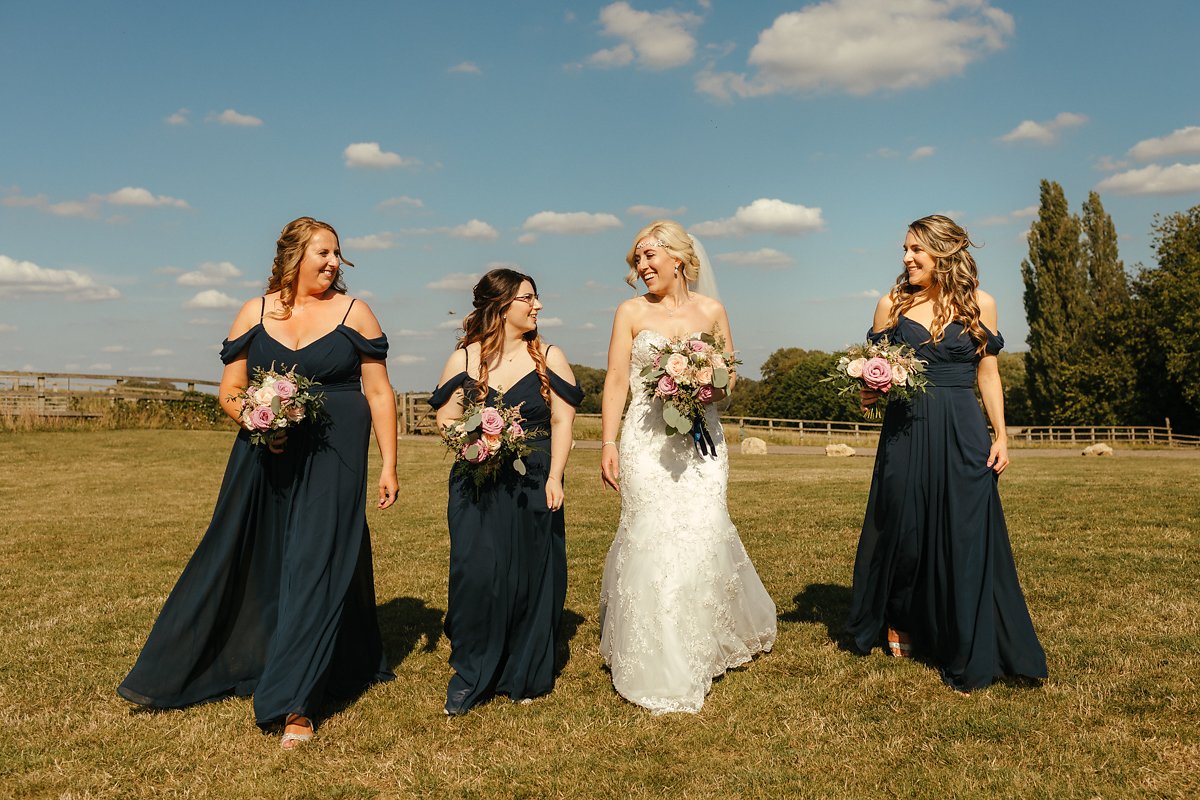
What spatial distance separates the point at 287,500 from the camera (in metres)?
5.85

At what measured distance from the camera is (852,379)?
6.42 m

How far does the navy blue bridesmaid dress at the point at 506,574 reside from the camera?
19.4ft

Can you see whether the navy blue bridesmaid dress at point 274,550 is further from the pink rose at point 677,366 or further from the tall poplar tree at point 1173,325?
the tall poplar tree at point 1173,325

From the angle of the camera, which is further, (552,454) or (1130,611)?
(1130,611)

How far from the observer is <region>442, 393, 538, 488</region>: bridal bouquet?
571cm

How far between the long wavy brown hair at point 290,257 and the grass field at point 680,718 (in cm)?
264

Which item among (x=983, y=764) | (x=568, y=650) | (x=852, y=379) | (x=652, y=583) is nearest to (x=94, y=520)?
(x=568, y=650)

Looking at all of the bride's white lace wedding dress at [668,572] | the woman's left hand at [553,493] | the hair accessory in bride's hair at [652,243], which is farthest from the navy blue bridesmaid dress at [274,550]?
the hair accessory in bride's hair at [652,243]

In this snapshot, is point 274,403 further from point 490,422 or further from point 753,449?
point 753,449

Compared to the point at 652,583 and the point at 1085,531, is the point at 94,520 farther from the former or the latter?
the point at 1085,531

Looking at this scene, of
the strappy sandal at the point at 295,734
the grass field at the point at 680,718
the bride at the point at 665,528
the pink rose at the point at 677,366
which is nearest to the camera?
the grass field at the point at 680,718

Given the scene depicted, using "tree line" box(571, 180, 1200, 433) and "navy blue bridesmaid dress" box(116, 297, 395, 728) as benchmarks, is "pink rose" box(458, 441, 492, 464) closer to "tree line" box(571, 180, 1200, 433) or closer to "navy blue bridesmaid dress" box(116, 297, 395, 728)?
"navy blue bridesmaid dress" box(116, 297, 395, 728)

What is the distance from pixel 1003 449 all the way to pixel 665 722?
2.94 m

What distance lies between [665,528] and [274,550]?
259 centimetres
